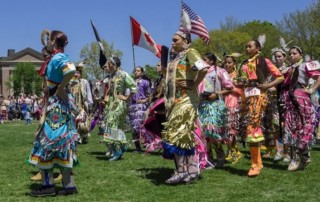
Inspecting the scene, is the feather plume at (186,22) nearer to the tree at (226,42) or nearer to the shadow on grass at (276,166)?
the shadow on grass at (276,166)

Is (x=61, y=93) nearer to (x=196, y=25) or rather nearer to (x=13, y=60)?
(x=196, y=25)

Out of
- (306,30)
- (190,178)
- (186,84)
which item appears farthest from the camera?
(306,30)

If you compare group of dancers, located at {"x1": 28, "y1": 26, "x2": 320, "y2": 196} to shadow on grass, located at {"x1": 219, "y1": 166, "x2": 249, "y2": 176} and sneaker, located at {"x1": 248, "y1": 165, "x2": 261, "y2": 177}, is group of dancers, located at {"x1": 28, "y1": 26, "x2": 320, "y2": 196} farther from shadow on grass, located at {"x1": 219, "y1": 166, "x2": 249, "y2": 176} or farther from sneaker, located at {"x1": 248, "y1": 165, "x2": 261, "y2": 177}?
shadow on grass, located at {"x1": 219, "y1": 166, "x2": 249, "y2": 176}

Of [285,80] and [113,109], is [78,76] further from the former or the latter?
[285,80]

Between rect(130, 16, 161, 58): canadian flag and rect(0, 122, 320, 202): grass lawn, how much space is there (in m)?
1.93

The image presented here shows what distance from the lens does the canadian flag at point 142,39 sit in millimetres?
8069

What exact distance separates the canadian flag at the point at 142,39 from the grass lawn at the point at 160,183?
193 centimetres

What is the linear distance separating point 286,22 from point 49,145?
37.7 m

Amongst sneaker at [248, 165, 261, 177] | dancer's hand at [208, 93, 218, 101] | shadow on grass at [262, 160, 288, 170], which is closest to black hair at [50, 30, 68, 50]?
dancer's hand at [208, 93, 218, 101]

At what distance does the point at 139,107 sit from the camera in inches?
427

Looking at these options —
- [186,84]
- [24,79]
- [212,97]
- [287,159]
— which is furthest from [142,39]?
[24,79]

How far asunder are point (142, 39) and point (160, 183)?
2873mm

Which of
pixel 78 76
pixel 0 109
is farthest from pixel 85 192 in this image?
pixel 0 109

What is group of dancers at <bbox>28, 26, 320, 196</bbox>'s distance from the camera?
5.61 metres
